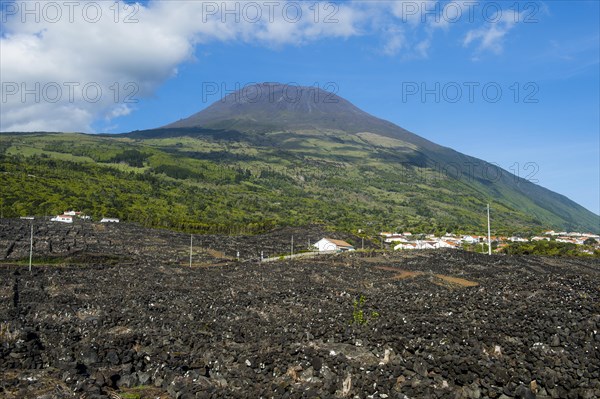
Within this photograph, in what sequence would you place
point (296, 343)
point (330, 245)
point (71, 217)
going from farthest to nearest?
point (71, 217)
point (330, 245)
point (296, 343)

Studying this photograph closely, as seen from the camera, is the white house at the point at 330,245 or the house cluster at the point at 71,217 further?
the house cluster at the point at 71,217

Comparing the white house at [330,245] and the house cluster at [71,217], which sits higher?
the house cluster at [71,217]

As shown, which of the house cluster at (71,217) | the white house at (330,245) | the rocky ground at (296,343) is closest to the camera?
the rocky ground at (296,343)

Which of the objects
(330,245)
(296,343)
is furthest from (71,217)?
(296,343)

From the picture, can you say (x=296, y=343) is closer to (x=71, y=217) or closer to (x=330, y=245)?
(x=330, y=245)

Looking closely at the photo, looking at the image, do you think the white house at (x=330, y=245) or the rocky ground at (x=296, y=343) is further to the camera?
the white house at (x=330, y=245)

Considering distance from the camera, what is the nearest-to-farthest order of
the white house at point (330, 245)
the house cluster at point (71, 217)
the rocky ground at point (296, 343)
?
the rocky ground at point (296, 343) < the white house at point (330, 245) < the house cluster at point (71, 217)

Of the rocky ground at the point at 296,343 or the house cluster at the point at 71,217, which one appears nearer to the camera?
the rocky ground at the point at 296,343

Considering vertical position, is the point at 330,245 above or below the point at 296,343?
below

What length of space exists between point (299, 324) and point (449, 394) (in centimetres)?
853

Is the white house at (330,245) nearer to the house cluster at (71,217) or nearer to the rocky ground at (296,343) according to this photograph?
the house cluster at (71,217)

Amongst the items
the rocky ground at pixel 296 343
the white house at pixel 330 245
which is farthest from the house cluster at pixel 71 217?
the rocky ground at pixel 296 343

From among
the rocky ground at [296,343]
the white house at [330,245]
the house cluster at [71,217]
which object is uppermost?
the house cluster at [71,217]

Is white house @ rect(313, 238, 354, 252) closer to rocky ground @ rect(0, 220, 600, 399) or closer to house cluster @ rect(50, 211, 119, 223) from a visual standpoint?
house cluster @ rect(50, 211, 119, 223)
